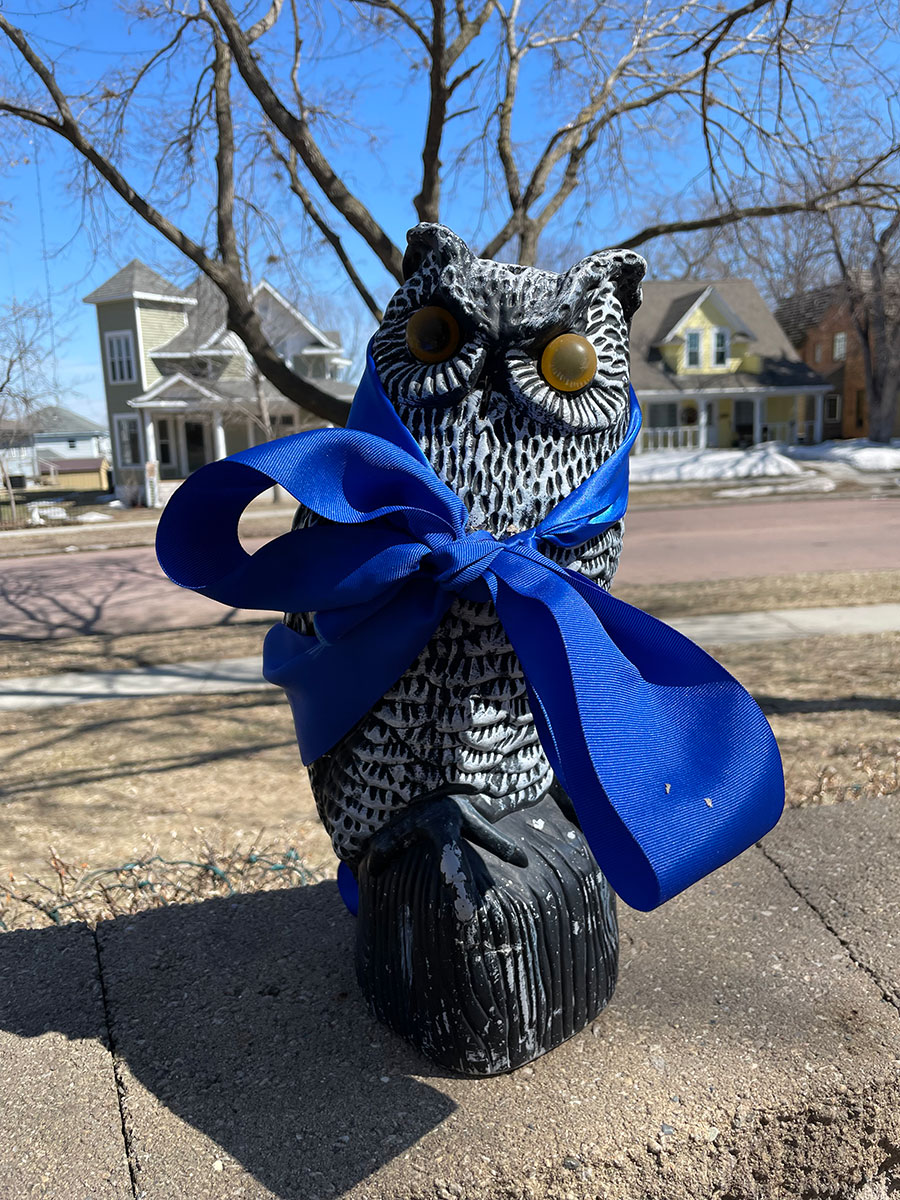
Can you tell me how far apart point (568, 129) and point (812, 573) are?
5.51 metres

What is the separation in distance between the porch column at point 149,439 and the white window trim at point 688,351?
53.3ft

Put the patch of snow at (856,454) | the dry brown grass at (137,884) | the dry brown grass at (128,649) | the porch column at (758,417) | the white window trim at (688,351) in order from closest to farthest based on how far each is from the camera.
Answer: the dry brown grass at (137,884)
the dry brown grass at (128,649)
the patch of snow at (856,454)
the white window trim at (688,351)
the porch column at (758,417)

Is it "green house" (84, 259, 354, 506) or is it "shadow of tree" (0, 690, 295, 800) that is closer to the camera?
"shadow of tree" (0, 690, 295, 800)

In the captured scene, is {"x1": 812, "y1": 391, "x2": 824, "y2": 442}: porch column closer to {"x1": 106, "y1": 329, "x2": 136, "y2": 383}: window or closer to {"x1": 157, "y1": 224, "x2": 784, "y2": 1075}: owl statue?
{"x1": 106, "y1": 329, "x2": 136, "y2": 383}: window

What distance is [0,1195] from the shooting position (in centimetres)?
158

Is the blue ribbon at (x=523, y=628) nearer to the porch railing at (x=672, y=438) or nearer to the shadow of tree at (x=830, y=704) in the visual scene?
the shadow of tree at (x=830, y=704)

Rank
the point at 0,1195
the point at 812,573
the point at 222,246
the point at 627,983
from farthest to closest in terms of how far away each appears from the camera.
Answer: the point at 812,573 → the point at 222,246 → the point at 627,983 → the point at 0,1195

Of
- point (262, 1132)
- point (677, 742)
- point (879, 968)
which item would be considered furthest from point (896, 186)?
point (262, 1132)

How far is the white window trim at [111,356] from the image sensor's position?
26297 mm

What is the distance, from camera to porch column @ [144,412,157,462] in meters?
24.7

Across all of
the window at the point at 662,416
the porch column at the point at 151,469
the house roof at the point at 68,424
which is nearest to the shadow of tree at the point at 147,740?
the porch column at the point at 151,469

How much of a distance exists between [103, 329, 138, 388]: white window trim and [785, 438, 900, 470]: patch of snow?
19300 mm

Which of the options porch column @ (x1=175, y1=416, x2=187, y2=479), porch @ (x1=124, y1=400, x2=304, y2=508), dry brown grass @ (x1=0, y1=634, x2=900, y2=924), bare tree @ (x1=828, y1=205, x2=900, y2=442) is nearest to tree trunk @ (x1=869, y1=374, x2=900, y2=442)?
bare tree @ (x1=828, y1=205, x2=900, y2=442)

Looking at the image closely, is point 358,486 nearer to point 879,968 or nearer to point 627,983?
point 627,983
